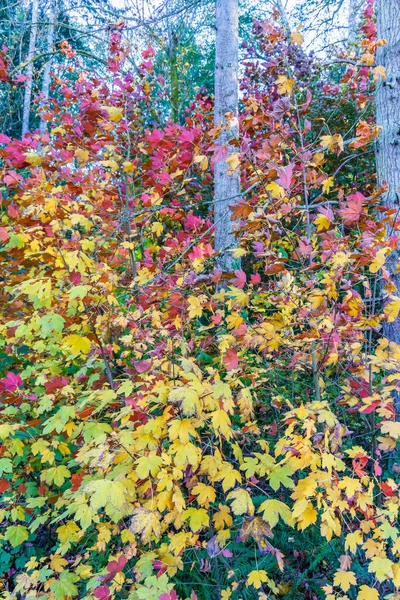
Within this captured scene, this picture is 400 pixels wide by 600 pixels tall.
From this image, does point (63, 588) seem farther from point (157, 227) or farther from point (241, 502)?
point (157, 227)

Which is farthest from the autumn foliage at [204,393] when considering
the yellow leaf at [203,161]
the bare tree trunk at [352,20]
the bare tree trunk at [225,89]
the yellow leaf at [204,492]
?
the bare tree trunk at [352,20]

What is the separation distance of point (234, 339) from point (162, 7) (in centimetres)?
385

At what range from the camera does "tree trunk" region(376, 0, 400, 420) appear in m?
2.54

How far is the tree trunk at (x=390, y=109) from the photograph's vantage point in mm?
2541

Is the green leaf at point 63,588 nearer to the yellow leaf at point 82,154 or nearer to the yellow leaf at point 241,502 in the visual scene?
the yellow leaf at point 241,502

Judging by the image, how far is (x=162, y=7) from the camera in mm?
3992

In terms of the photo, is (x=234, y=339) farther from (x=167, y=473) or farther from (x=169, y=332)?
(x=167, y=473)

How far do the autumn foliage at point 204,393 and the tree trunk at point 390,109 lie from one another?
0.28 metres

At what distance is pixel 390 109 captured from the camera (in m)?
2.56

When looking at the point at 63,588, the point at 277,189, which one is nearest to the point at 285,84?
the point at 277,189

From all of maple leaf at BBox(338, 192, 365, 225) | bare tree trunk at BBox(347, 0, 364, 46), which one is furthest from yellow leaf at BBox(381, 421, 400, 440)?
bare tree trunk at BBox(347, 0, 364, 46)

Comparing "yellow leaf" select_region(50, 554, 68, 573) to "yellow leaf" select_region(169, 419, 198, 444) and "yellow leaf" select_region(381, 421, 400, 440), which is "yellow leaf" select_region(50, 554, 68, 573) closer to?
"yellow leaf" select_region(169, 419, 198, 444)

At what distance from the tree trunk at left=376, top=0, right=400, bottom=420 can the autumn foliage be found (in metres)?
0.28

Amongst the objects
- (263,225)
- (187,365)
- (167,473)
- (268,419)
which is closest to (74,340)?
(187,365)
